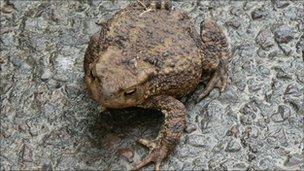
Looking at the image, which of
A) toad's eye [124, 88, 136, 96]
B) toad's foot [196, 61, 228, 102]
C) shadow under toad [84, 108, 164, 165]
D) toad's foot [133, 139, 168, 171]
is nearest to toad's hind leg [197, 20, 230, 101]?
toad's foot [196, 61, 228, 102]

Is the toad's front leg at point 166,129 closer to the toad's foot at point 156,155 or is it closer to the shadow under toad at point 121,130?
the toad's foot at point 156,155

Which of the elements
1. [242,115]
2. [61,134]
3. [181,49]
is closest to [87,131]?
[61,134]

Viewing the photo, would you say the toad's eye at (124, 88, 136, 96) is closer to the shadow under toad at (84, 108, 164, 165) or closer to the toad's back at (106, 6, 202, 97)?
the toad's back at (106, 6, 202, 97)

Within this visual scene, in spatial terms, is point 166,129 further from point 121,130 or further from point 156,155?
point 121,130

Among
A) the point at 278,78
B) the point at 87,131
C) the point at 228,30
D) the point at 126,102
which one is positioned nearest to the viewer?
the point at 126,102

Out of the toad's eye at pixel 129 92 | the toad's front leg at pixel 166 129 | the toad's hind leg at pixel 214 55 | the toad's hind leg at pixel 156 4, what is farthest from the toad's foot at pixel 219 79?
the toad's eye at pixel 129 92

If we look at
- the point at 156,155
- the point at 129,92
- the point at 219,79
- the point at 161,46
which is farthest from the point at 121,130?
the point at 219,79

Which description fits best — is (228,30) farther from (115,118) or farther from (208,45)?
(115,118)
